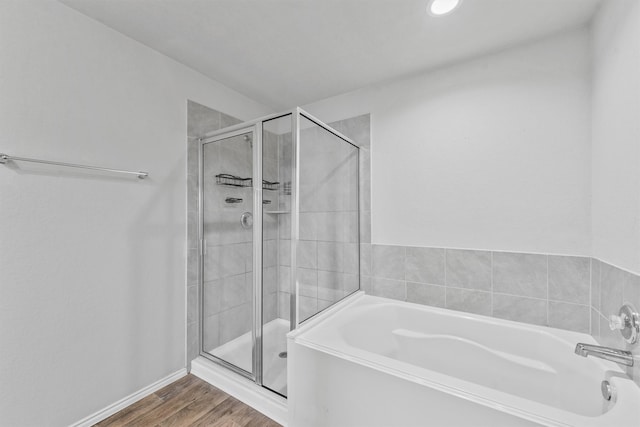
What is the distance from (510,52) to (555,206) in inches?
42.9

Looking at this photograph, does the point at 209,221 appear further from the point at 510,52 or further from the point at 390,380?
the point at 510,52

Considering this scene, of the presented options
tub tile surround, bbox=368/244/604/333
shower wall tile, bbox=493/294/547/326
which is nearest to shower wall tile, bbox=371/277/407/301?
tub tile surround, bbox=368/244/604/333

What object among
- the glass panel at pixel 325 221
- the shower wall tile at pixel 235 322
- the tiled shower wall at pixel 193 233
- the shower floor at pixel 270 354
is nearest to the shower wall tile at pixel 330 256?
the glass panel at pixel 325 221

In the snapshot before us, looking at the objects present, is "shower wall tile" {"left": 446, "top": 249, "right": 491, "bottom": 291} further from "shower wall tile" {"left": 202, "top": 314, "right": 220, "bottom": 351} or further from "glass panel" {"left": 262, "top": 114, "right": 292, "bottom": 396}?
"shower wall tile" {"left": 202, "top": 314, "right": 220, "bottom": 351}

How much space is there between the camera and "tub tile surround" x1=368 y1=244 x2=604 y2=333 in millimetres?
1638

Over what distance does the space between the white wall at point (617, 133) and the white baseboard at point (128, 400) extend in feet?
8.98

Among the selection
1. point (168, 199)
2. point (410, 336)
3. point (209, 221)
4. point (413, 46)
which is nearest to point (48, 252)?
point (168, 199)

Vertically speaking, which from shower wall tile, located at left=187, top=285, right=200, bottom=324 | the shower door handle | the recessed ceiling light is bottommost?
shower wall tile, located at left=187, top=285, right=200, bottom=324

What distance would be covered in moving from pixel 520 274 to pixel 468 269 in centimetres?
30

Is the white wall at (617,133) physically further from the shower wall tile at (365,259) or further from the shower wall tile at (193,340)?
the shower wall tile at (193,340)

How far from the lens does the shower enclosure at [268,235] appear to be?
5.64ft

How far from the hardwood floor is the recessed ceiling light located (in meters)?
2.60

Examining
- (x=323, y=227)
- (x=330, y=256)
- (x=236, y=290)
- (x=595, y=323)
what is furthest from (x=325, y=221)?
(x=595, y=323)

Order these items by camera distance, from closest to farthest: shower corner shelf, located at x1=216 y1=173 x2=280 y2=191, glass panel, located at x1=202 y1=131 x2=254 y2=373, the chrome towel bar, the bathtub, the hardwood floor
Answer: the bathtub, the chrome towel bar, the hardwood floor, shower corner shelf, located at x1=216 y1=173 x2=280 y2=191, glass panel, located at x1=202 y1=131 x2=254 y2=373
